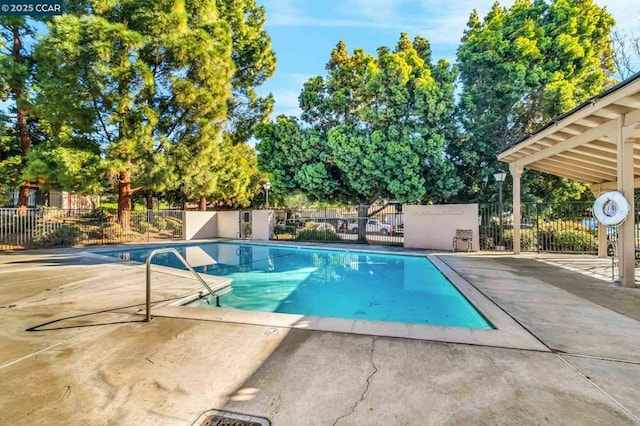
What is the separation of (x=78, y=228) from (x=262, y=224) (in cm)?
814

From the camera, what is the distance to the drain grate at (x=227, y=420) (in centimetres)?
188

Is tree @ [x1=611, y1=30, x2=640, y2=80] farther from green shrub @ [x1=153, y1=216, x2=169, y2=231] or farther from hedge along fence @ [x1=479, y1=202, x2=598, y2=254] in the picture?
green shrub @ [x1=153, y1=216, x2=169, y2=231]

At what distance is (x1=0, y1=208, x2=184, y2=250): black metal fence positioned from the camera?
11883 millimetres

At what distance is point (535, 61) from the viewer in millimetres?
11750

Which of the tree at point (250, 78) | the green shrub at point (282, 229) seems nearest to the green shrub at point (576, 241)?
the green shrub at point (282, 229)

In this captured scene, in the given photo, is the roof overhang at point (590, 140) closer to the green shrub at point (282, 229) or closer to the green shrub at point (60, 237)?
the green shrub at point (282, 229)

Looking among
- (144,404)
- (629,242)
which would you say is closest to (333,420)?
(144,404)

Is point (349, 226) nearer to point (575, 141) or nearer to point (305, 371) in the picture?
point (575, 141)

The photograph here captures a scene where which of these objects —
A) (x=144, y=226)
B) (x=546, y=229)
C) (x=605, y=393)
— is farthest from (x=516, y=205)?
(x=144, y=226)

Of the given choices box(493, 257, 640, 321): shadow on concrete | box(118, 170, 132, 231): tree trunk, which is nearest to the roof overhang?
box(493, 257, 640, 321): shadow on concrete

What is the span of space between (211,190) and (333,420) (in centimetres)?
1539

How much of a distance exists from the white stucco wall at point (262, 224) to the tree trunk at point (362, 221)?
15.9ft
